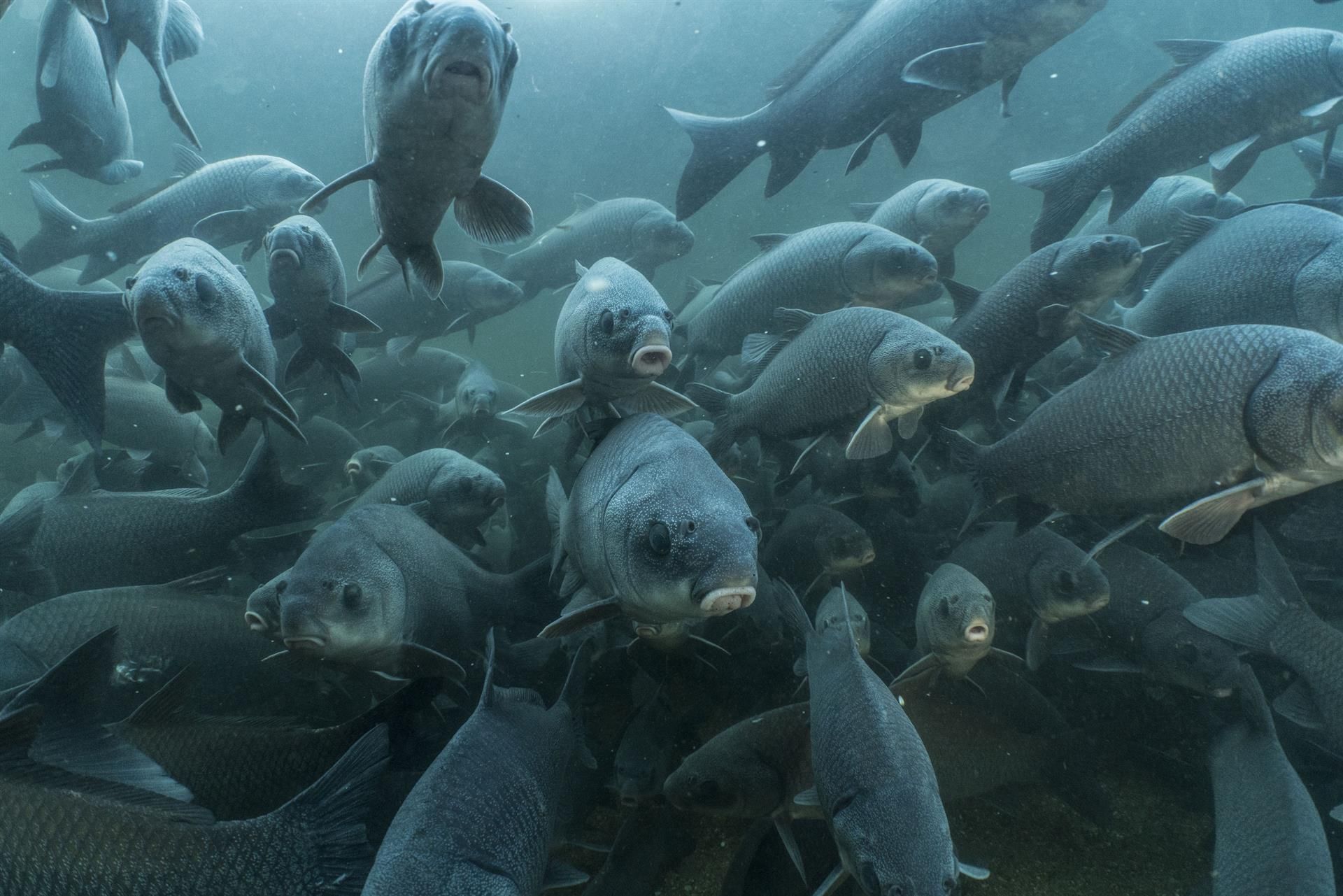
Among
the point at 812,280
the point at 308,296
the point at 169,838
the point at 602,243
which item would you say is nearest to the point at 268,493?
the point at 308,296

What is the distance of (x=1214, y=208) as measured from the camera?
5.53m

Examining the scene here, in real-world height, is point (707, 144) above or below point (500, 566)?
above

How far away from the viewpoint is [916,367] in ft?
11.0

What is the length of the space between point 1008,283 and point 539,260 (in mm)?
7256

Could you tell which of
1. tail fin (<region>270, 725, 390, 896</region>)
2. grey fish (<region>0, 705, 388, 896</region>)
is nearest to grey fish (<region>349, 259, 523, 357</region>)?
grey fish (<region>0, 705, 388, 896</region>)

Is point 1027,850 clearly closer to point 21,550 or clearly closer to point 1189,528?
point 1189,528

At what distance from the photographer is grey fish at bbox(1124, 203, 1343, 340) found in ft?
11.2

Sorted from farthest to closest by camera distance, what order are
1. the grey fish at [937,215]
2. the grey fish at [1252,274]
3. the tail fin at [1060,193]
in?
1. the grey fish at [937,215]
2. the tail fin at [1060,193]
3. the grey fish at [1252,274]

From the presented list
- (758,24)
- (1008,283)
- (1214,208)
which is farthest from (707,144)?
(758,24)

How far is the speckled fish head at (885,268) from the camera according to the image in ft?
15.1

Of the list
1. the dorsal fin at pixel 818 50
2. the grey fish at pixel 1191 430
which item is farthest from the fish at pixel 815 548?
the dorsal fin at pixel 818 50

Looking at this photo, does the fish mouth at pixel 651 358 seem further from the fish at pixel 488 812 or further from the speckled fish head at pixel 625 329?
the fish at pixel 488 812

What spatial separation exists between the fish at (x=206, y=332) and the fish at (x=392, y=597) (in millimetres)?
905

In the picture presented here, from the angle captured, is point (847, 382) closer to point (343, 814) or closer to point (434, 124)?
point (434, 124)
